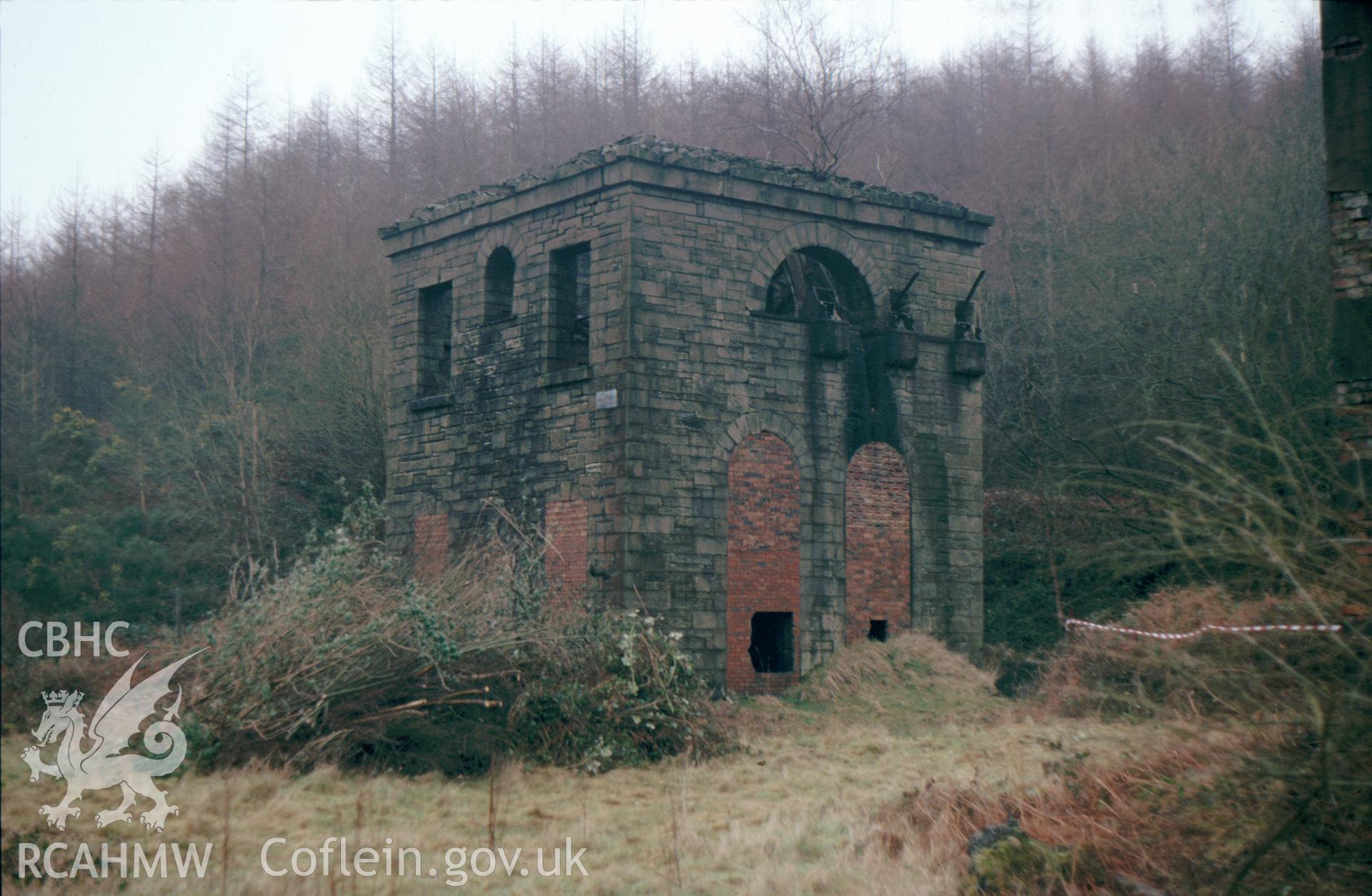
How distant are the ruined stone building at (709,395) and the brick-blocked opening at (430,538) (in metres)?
0.05

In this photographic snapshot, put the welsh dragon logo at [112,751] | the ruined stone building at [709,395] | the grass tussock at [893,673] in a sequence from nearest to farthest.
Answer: the welsh dragon logo at [112,751] < the ruined stone building at [709,395] < the grass tussock at [893,673]

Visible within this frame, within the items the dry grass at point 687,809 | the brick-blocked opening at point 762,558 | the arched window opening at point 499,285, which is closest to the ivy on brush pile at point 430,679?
the dry grass at point 687,809

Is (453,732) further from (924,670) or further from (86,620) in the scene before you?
(924,670)

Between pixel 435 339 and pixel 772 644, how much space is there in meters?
6.97

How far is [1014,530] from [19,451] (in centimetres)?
2172

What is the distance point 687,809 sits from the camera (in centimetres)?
935

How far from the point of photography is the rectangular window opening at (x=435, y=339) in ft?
61.3

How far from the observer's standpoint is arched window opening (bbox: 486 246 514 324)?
17.7 m

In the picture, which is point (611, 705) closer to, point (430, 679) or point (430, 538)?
point (430, 679)

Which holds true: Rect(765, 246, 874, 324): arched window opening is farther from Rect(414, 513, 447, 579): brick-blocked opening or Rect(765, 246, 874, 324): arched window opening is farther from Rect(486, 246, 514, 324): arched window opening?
Rect(414, 513, 447, 579): brick-blocked opening

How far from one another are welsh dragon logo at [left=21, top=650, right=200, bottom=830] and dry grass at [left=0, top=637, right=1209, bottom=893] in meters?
0.13

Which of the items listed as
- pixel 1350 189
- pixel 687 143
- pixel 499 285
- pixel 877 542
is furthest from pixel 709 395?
pixel 687 143

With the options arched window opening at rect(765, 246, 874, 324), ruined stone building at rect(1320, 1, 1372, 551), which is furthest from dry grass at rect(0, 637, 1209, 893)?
arched window opening at rect(765, 246, 874, 324)

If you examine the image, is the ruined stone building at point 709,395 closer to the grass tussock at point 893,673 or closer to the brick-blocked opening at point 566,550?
the brick-blocked opening at point 566,550
